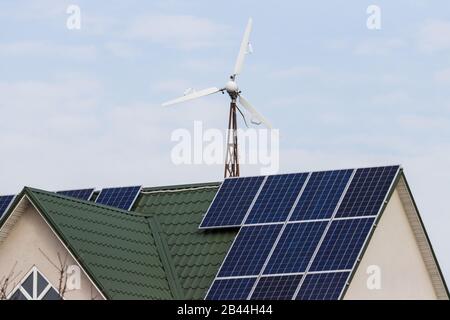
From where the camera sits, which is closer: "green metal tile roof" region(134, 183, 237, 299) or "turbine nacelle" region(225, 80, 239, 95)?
"green metal tile roof" region(134, 183, 237, 299)

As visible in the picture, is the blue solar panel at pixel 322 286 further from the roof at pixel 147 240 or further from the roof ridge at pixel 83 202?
the roof ridge at pixel 83 202

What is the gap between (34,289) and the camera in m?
43.2

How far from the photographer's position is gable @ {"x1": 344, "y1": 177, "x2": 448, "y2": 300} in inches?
1698

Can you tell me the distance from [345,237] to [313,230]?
136cm

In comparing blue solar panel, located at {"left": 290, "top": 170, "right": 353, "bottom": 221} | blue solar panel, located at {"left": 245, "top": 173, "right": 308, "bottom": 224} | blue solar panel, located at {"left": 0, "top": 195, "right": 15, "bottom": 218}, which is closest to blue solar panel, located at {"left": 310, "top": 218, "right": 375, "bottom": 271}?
blue solar panel, located at {"left": 290, "top": 170, "right": 353, "bottom": 221}

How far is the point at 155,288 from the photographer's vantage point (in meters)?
43.9

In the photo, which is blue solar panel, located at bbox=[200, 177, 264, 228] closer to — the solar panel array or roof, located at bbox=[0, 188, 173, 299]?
the solar panel array

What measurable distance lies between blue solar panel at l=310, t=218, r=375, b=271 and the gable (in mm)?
651

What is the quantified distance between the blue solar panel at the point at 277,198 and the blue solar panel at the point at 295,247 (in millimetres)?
904

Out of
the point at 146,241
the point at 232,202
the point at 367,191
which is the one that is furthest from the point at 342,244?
the point at 146,241

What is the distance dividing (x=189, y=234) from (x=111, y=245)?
11.4ft
